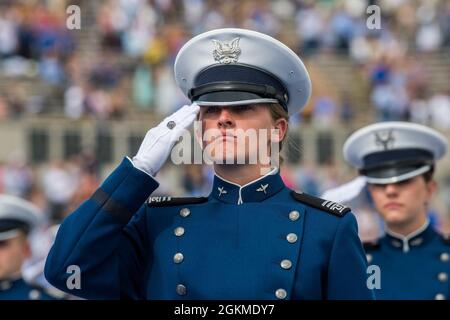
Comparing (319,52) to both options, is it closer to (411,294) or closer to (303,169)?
(303,169)

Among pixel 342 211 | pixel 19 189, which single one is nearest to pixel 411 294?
pixel 342 211

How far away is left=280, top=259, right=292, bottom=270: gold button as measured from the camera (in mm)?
3750

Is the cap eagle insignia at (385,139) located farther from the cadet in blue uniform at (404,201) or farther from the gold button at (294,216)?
the gold button at (294,216)

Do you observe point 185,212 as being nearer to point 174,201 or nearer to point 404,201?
point 174,201

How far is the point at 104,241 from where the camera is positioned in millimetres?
3766

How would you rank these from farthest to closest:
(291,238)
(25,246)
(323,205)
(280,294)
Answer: (25,246) → (323,205) → (291,238) → (280,294)

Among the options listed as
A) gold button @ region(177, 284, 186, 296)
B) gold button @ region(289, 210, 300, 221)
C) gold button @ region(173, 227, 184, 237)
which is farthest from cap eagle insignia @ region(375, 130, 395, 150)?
gold button @ region(177, 284, 186, 296)

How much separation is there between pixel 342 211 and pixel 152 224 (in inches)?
23.0

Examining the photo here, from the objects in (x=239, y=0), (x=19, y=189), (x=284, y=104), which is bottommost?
(x=19, y=189)

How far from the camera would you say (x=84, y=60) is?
17.5 m

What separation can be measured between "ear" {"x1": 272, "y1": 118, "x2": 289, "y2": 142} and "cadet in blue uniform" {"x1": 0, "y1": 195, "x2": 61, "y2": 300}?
2.36 m

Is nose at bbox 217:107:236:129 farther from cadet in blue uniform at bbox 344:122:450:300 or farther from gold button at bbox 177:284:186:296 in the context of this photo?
cadet in blue uniform at bbox 344:122:450:300

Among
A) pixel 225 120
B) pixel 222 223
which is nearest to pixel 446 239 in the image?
pixel 222 223

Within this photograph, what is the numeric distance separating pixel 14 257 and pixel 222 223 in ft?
8.38
